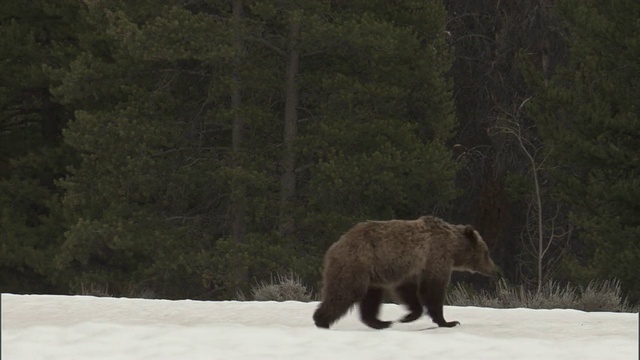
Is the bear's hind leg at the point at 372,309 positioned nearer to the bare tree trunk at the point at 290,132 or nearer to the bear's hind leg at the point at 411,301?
the bear's hind leg at the point at 411,301

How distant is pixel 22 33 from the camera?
30.6 metres

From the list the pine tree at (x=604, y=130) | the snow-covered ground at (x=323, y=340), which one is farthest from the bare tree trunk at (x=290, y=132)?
the snow-covered ground at (x=323, y=340)

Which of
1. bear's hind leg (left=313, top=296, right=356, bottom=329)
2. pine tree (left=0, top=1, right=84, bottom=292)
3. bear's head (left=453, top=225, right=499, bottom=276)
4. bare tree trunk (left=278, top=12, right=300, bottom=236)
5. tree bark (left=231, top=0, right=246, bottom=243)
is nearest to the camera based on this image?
bear's hind leg (left=313, top=296, right=356, bottom=329)

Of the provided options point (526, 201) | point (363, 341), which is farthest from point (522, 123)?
point (363, 341)

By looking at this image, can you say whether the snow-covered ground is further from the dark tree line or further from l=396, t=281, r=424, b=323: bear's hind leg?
the dark tree line

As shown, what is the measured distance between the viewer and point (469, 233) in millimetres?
11570

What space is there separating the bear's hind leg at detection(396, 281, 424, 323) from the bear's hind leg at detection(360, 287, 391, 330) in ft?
0.70

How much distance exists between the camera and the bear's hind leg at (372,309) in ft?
36.7

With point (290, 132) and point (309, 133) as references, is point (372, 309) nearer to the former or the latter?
point (290, 132)

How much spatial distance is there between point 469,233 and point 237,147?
52.9ft

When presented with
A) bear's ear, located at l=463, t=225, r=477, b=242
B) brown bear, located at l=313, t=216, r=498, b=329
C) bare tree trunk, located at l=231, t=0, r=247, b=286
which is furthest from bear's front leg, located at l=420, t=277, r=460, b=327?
bare tree trunk, located at l=231, t=0, r=247, b=286

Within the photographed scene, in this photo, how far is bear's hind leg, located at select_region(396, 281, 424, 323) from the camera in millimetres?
11357

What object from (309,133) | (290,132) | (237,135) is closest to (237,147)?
(237,135)

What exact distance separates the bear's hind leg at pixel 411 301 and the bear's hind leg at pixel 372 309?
212 mm
